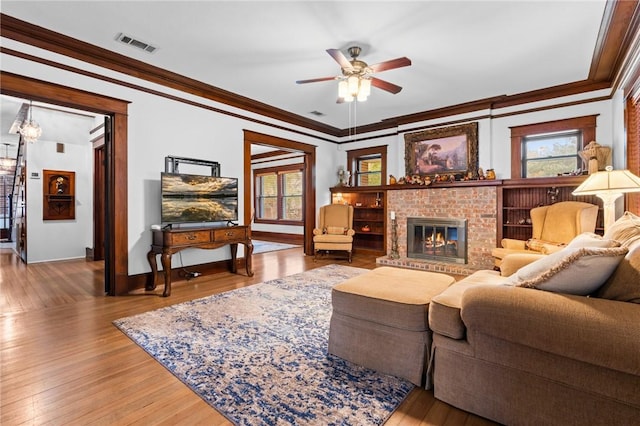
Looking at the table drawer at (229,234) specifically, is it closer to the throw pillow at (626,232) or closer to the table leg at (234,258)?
the table leg at (234,258)

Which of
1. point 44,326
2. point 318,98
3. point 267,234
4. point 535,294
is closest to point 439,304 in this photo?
point 535,294

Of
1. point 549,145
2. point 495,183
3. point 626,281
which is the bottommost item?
point 626,281

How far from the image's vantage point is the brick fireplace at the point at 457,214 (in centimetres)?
505

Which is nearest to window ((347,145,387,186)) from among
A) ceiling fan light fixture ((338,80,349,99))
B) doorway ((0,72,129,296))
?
ceiling fan light fixture ((338,80,349,99))

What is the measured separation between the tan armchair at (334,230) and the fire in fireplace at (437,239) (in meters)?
1.13

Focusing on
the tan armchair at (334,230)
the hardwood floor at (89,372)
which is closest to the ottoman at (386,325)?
the hardwood floor at (89,372)

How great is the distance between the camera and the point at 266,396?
1.76 metres

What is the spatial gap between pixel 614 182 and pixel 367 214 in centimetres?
449

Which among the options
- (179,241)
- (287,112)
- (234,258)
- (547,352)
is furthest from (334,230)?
(547,352)

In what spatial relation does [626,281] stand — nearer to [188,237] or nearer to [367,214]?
[188,237]

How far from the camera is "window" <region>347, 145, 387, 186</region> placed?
22.0 ft

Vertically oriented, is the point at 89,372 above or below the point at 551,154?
below

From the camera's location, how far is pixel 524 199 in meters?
5.04

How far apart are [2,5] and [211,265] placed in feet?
11.2
